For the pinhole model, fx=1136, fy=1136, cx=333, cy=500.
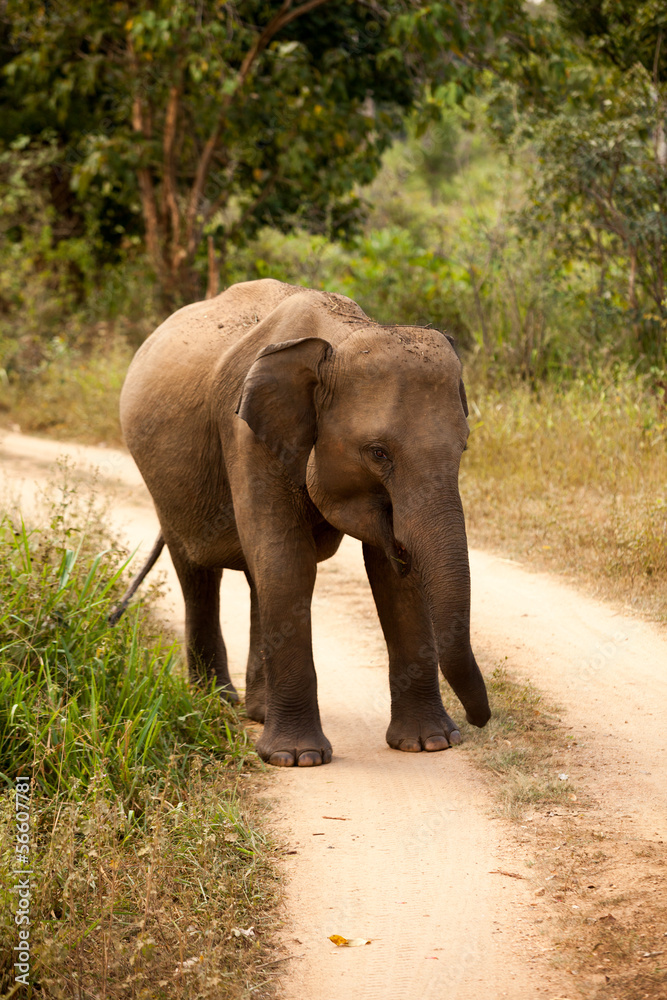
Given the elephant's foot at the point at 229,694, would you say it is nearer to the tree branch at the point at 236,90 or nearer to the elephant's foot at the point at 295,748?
the elephant's foot at the point at 295,748

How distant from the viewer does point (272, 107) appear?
12.9 metres

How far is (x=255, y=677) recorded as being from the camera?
5613 millimetres

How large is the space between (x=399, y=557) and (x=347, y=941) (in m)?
1.48

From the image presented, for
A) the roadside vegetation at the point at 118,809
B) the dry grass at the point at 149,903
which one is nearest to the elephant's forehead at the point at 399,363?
the roadside vegetation at the point at 118,809

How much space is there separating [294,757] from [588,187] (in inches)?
331

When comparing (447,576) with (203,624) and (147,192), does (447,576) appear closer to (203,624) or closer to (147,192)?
(203,624)

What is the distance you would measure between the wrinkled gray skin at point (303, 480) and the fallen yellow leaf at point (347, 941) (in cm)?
100

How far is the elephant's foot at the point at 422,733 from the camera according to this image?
5.02 meters

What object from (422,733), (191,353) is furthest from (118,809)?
(191,353)

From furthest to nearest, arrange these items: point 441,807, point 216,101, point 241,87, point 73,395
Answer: point 73,395, point 216,101, point 241,87, point 441,807

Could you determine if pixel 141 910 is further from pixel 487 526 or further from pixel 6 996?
pixel 487 526

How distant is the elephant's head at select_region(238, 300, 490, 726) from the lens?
411cm

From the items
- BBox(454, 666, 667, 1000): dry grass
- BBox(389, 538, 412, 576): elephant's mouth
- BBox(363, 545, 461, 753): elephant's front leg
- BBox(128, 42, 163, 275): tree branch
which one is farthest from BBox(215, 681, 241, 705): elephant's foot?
BBox(128, 42, 163, 275): tree branch

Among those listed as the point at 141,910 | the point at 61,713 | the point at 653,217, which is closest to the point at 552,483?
the point at 653,217
